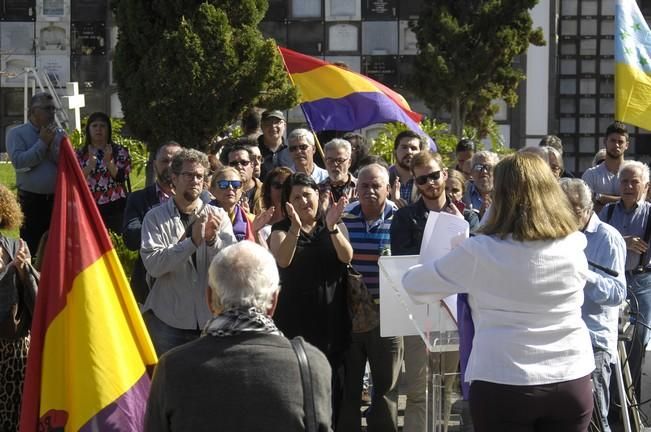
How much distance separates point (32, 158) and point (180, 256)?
3782 mm

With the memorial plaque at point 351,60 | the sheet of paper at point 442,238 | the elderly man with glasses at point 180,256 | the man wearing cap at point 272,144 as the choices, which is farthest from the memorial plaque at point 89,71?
the sheet of paper at point 442,238

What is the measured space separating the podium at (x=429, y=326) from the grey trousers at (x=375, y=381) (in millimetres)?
624

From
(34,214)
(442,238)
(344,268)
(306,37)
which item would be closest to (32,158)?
(34,214)

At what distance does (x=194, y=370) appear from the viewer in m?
3.97

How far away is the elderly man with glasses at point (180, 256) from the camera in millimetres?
6621

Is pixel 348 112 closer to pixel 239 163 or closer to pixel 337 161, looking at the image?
pixel 337 161

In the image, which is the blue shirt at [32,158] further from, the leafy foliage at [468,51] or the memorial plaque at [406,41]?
the memorial plaque at [406,41]

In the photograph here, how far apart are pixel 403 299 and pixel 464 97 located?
51.1 feet

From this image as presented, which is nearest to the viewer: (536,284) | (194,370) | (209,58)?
(194,370)

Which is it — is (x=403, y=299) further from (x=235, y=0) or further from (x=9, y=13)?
(x=9, y=13)

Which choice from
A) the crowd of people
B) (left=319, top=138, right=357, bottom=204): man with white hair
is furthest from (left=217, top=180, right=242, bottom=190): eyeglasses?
(left=319, top=138, right=357, bottom=204): man with white hair

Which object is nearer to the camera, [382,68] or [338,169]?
[338,169]

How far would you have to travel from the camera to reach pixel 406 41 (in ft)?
74.7

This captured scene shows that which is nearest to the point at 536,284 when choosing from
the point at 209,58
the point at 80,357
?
the point at 80,357
